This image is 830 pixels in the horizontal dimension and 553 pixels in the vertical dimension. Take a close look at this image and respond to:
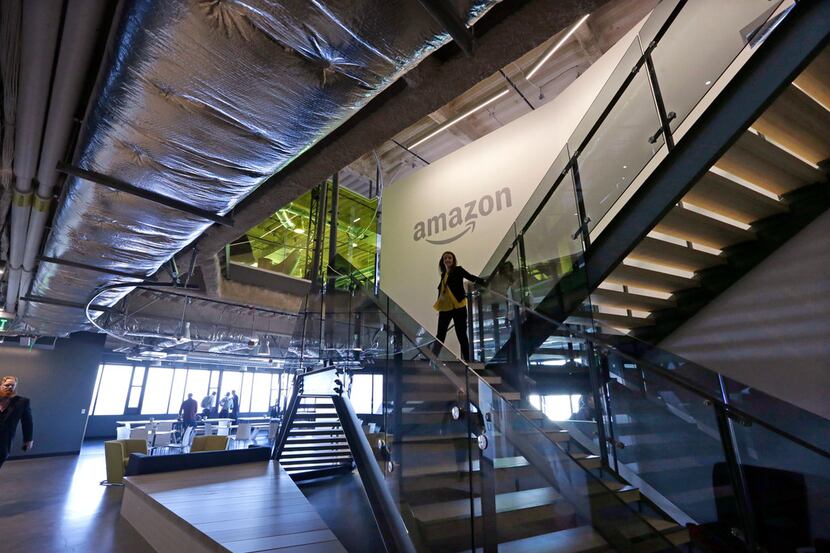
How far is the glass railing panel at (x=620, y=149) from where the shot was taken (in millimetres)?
3840

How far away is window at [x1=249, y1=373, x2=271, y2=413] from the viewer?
69.8 feet

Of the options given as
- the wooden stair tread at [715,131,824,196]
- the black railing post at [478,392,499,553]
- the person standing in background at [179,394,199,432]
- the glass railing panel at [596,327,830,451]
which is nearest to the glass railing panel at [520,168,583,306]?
the glass railing panel at [596,327,830,451]

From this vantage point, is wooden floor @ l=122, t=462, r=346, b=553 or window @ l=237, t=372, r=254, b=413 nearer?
wooden floor @ l=122, t=462, r=346, b=553

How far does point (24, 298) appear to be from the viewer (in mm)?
6789

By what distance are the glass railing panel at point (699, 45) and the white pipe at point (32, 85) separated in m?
4.26

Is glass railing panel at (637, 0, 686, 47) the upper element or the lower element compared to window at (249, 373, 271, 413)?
upper

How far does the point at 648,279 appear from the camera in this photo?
14.8ft

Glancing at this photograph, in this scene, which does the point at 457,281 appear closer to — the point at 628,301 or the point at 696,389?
the point at 628,301

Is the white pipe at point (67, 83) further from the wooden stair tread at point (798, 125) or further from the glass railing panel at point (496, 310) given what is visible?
the wooden stair tread at point (798, 125)

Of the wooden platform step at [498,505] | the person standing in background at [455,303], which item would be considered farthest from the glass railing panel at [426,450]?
the person standing in background at [455,303]

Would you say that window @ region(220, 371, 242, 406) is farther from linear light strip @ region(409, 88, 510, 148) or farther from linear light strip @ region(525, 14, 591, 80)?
linear light strip @ region(525, 14, 591, 80)

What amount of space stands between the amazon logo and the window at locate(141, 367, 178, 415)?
1570cm

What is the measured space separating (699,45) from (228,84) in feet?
12.4

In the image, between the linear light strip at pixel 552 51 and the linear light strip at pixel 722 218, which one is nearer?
the linear light strip at pixel 722 218
